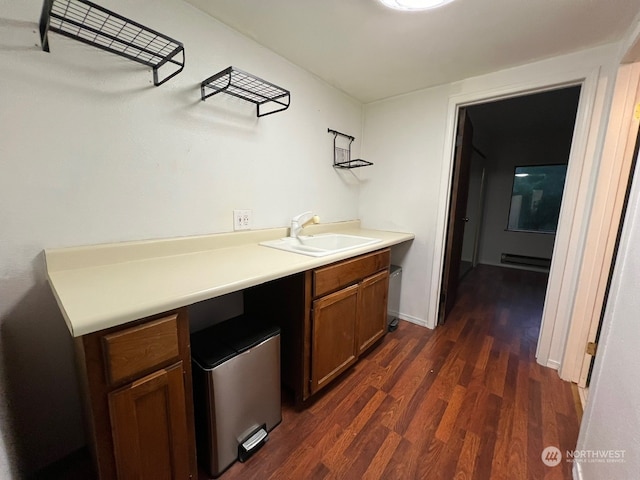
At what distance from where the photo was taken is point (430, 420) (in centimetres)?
134

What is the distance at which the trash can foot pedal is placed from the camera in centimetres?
111

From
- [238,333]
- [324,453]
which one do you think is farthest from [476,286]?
[238,333]

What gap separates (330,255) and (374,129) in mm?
1611

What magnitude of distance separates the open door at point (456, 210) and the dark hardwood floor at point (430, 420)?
0.40 metres

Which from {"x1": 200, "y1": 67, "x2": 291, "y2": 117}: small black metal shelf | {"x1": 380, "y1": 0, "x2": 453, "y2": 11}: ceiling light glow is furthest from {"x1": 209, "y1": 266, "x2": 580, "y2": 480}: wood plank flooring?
{"x1": 380, "y1": 0, "x2": 453, "y2": 11}: ceiling light glow

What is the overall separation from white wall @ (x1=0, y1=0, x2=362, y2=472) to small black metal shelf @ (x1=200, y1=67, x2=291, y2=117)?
1.8 inches

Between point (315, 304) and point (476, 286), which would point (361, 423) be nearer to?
point (315, 304)

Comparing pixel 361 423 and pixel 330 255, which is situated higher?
pixel 330 255

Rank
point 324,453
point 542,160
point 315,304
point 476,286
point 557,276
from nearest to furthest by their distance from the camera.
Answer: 1. point 324,453
2. point 315,304
3. point 557,276
4. point 476,286
5. point 542,160

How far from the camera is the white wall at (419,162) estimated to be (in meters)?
1.81

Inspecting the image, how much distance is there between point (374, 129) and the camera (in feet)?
7.97

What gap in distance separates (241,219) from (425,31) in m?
1.42

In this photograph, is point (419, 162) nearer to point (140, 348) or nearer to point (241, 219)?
point (241, 219)

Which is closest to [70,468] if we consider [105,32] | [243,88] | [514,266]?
[105,32]
